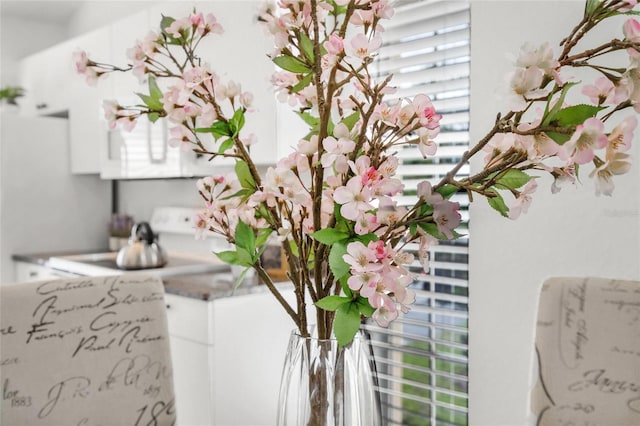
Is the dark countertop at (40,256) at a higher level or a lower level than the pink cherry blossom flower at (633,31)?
lower

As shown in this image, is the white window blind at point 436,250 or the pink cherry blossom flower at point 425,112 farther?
the white window blind at point 436,250

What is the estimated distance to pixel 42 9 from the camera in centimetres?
388

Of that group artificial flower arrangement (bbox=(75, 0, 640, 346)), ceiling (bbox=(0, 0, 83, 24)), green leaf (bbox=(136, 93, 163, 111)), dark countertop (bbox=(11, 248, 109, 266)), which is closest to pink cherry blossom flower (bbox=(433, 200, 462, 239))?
artificial flower arrangement (bbox=(75, 0, 640, 346))

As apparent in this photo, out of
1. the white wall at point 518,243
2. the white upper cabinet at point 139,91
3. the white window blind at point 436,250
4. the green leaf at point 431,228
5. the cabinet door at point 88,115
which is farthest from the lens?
the cabinet door at point 88,115

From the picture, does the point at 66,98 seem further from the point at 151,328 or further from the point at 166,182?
the point at 151,328

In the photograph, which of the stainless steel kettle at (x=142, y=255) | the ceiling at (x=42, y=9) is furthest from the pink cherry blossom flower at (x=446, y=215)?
the ceiling at (x=42, y=9)

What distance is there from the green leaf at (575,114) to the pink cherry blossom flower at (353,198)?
163 millimetres

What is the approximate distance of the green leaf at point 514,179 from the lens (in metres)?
0.55

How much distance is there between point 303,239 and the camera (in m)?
0.66

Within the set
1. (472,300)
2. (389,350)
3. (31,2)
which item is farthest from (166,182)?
(472,300)

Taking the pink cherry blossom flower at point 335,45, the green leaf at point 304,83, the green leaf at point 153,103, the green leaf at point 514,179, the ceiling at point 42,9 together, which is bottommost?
the green leaf at point 514,179

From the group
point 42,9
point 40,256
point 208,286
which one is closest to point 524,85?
point 208,286

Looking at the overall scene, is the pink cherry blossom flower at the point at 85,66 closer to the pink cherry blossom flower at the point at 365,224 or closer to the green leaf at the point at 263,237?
the green leaf at the point at 263,237

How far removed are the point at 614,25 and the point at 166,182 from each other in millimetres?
2505
